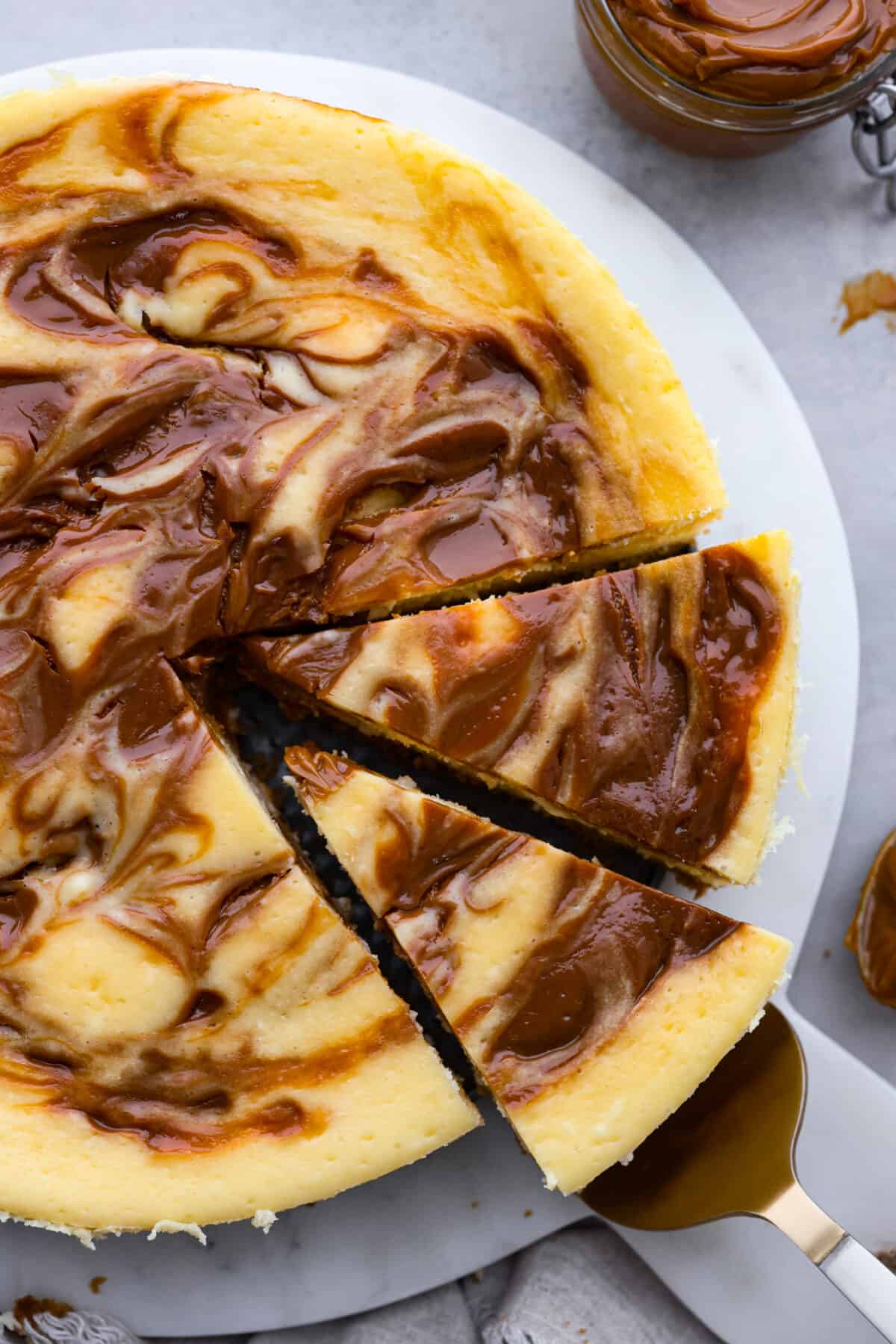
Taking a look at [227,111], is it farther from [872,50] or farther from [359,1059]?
[359,1059]

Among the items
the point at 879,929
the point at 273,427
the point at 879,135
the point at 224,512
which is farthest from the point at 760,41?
the point at 879,929

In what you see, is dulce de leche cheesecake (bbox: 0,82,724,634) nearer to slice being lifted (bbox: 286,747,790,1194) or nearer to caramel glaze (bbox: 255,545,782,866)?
caramel glaze (bbox: 255,545,782,866)

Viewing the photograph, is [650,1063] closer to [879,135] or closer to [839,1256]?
[839,1256]

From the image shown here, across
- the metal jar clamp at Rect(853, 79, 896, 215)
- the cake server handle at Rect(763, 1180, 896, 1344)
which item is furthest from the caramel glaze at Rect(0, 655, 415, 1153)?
the metal jar clamp at Rect(853, 79, 896, 215)

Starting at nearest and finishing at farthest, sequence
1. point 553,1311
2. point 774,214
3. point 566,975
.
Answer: point 566,975 → point 553,1311 → point 774,214

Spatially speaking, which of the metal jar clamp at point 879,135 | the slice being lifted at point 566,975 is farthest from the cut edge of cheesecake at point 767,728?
the metal jar clamp at point 879,135

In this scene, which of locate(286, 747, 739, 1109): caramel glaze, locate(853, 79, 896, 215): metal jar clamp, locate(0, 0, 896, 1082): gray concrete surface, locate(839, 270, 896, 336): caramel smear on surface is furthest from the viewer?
locate(839, 270, 896, 336): caramel smear on surface

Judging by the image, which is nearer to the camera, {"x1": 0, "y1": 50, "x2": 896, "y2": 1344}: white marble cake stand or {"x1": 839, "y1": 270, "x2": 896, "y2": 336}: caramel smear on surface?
{"x1": 0, "y1": 50, "x2": 896, "y2": 1344}: white marble cake stand
